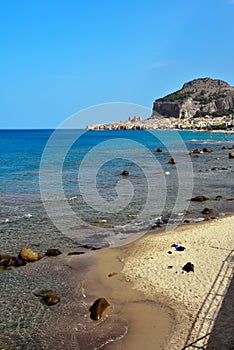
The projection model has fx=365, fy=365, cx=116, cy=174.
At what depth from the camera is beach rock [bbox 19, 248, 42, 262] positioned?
13.7 m

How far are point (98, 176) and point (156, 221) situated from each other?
Result: 716 inches

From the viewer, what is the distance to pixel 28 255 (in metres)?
13.8

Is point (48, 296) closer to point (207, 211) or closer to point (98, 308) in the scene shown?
point (98, 308)

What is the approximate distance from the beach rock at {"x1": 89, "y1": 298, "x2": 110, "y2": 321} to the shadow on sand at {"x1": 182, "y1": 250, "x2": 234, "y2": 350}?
243 centimetres

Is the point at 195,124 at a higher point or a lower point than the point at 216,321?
higher

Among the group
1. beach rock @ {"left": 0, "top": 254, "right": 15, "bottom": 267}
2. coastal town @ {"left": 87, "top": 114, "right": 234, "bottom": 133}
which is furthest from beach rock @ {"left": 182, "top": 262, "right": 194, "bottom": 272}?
coastal town @ {"left": 87, "top": 114, "right": 234, "bottom": 133}

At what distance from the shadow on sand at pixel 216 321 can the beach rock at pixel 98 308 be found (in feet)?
7.97

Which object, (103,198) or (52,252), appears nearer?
(52,252)

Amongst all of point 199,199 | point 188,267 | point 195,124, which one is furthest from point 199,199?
point 195,124

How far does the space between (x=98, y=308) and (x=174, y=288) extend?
101 inches

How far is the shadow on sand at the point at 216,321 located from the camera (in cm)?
820

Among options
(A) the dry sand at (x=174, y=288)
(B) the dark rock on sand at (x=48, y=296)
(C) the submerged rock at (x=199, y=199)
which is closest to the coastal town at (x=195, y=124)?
(C) the submerged rock at (x=199, y=199)

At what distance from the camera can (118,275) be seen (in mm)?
12414

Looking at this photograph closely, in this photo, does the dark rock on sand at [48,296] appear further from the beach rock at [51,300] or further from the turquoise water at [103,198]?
the turquoise water at [103,198]
